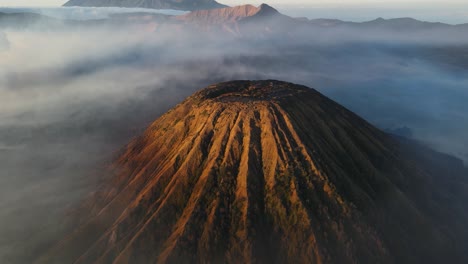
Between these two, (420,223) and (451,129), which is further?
(451,129)

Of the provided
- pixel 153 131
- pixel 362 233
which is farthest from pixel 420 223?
pixel 153 131

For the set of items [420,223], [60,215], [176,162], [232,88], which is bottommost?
[60,215]

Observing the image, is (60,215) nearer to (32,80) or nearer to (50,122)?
(50,122)

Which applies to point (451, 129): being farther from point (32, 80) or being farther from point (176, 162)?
point (32, 80)

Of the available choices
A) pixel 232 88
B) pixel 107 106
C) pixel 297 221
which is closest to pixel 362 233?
pixel 297 221

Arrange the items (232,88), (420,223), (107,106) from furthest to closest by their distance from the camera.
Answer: (107,106), (232,88), (420,223)

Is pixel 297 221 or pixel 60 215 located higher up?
pixel 297 221

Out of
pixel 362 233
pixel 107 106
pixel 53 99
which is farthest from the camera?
pixel 53 99
